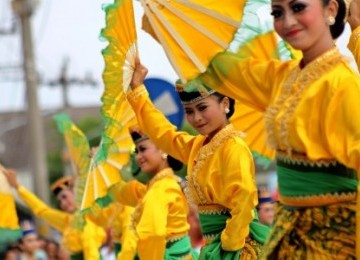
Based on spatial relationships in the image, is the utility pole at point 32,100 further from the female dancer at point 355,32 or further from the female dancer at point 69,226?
the female dancer at point 355,32

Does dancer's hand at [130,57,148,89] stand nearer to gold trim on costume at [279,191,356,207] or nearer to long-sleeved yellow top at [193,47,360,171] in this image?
long-sleeved yellow top at [193,47,360,171]

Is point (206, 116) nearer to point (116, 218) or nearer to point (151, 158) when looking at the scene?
point (151, 158)

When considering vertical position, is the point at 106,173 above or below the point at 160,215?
below

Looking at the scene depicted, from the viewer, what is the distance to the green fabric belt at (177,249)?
6.85 m

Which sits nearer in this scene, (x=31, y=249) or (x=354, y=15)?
(x=354, y=15)

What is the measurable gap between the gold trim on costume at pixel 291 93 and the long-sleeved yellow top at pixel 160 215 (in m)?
2.58

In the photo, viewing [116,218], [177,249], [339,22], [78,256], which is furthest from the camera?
[78,256]

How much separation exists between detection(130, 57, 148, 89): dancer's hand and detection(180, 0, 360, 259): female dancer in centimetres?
129

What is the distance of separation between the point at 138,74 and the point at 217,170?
615 millimetres

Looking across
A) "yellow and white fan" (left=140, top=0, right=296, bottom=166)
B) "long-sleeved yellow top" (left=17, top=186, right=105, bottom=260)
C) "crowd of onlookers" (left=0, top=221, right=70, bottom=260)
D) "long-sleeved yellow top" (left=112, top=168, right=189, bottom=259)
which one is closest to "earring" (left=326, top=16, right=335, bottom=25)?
"yellow and white fan" (left=140, top=0, right=296, bottom=166)

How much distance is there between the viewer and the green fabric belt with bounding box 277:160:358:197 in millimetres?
3979

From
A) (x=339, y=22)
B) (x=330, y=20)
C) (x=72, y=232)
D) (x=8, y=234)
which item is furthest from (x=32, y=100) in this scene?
(x=330, y=20)

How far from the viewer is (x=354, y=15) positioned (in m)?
4.85

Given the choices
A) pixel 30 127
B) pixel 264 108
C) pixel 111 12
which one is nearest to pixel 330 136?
pixel 264 108
